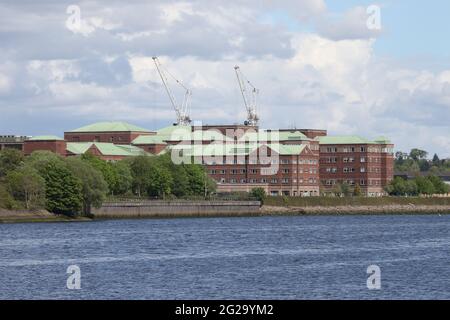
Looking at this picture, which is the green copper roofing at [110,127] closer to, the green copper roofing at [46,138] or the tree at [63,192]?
the green copper roofing at [46,138]

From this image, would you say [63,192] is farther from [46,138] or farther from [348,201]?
[348,201]

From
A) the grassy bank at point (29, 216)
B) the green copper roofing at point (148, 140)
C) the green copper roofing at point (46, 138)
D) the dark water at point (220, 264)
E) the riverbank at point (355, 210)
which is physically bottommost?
the dark water at point (220, 264)

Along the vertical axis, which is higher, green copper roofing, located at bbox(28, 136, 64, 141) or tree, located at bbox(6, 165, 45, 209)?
green copper roofing, located at bbox(28, 136, 64, 141)

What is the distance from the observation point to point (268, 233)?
3575 inches

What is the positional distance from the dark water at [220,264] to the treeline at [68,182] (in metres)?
20.1

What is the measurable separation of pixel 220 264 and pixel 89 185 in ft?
198

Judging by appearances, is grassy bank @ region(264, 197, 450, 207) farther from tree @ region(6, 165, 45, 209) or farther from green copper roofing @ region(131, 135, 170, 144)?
A: tree @ region(6, 165, 45, 209)

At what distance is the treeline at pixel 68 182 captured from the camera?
10738 centimetres

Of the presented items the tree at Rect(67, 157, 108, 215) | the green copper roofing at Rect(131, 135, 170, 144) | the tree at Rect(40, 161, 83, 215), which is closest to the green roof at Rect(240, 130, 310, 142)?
the green copper roofing at Rect(131, 135, 170, 144)

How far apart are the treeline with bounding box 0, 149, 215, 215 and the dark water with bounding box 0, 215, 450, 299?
20.1m

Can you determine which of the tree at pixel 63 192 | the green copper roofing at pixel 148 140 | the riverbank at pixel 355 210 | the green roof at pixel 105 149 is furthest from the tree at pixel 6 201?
the green copper roofing at pixel 148 140

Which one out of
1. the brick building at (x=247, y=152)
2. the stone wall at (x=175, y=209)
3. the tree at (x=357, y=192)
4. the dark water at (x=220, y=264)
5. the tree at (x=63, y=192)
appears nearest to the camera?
the dark water at (x=220, y=264)

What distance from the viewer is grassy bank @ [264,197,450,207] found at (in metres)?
158

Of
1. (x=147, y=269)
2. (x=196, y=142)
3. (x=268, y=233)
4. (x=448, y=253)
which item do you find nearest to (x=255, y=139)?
(x=196, y=142)
